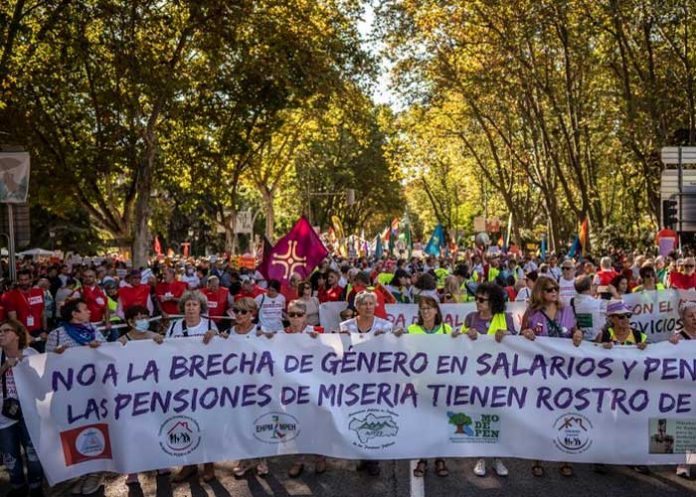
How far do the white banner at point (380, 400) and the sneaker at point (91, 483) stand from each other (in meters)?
0.36

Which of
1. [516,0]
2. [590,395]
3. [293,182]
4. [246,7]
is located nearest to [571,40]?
[516,0]

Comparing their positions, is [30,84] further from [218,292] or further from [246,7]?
[218,292]

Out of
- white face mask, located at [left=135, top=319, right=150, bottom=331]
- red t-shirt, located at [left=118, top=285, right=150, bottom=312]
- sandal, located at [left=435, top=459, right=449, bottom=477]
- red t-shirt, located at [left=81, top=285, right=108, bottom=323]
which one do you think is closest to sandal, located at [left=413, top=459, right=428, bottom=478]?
sandal, located at [left=435, top=459, right=449, bottom=477]

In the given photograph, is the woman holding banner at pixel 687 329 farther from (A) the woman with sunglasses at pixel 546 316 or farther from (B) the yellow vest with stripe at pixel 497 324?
(B) the yellow vest with stripe at pixel 497 324

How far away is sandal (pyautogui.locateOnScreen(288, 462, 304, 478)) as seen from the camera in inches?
273

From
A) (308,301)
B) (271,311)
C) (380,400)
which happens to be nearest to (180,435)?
(380,400)

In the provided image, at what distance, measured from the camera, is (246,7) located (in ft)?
56.0

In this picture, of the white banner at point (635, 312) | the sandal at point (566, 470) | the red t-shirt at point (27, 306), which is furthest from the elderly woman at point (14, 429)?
the white banner at point (635, 312)

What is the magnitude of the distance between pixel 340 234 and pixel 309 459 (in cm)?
3441

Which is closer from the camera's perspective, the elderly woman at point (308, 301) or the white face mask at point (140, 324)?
the white face mask at point (140, 324)

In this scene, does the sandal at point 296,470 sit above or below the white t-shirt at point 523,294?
below

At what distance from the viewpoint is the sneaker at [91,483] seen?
21.9 ft

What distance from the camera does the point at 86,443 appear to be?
254 inches

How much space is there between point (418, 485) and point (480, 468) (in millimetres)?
596
